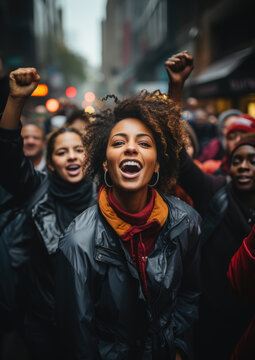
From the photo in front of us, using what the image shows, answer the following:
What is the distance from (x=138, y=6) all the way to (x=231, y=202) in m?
41.7

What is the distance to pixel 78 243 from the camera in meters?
1.73

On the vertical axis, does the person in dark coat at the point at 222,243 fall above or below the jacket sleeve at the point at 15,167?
below

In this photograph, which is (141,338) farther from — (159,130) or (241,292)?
(159,130)

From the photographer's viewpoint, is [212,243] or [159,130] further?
[212,243]

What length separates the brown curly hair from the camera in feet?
6.67

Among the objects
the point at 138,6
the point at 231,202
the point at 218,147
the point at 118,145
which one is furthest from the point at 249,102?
the point at 138,6

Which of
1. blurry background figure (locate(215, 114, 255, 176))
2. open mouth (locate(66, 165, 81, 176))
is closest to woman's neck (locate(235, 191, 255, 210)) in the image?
blurry background figure (locate(215, 114, 255, 176))

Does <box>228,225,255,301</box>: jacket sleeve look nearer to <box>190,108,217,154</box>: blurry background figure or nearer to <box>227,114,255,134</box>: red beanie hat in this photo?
<box>227,114,255,134</box>: red beanie hat

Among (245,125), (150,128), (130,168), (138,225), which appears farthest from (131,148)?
(245,125)

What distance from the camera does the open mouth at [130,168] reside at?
1.86 meters

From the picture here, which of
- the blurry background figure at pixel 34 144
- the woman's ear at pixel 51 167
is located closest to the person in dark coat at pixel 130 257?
the woman's ear at pixel 51 167

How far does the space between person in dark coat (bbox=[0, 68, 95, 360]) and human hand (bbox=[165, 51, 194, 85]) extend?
95cm

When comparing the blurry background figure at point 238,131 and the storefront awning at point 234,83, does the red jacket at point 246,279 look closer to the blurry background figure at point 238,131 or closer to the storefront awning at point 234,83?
the blurry background figure at point 238,131

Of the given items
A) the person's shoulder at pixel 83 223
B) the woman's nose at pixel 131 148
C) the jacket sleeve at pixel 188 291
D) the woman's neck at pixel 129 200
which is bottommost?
the jacket sleeve at pixel 188 291
